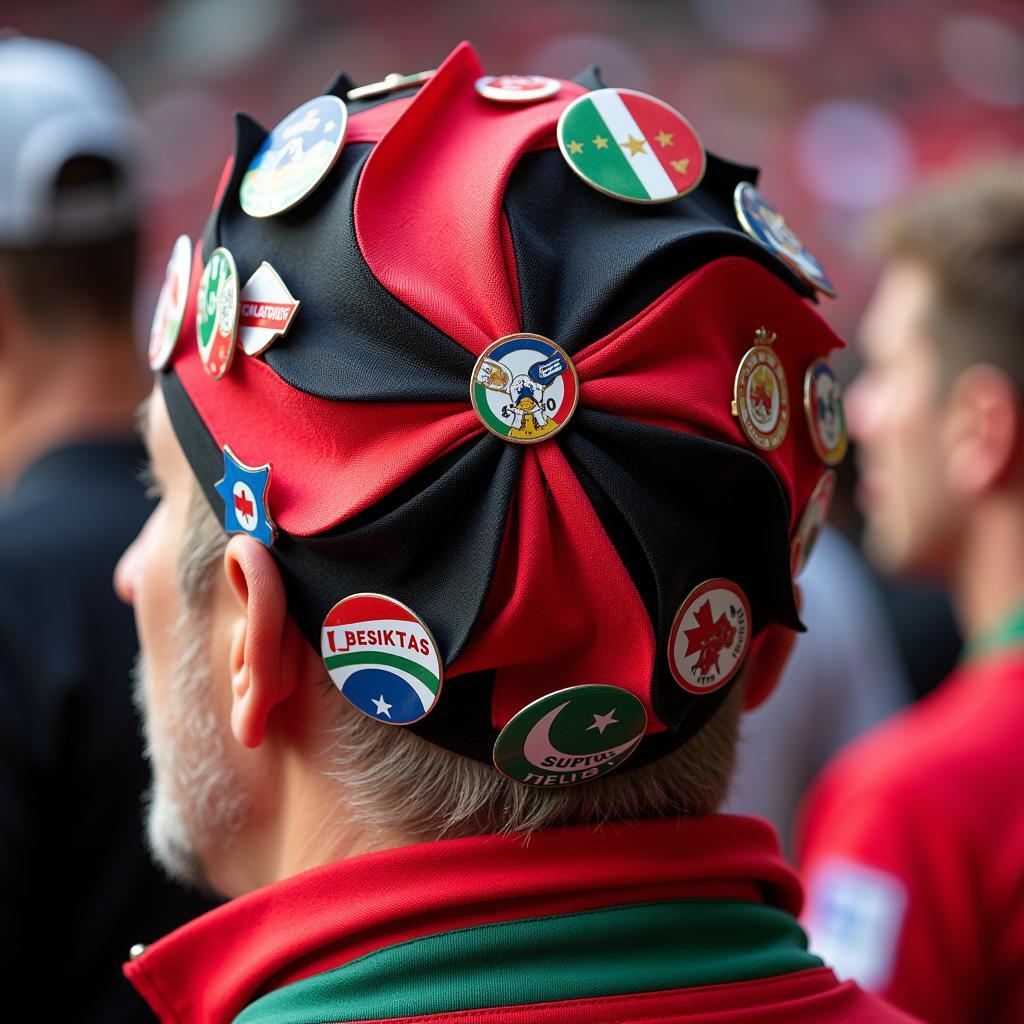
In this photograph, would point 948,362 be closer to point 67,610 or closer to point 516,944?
point 67,610

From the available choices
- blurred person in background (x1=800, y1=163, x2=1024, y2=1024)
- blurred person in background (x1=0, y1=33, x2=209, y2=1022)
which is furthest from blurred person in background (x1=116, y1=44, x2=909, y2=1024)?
blurred person in background (x1=800, y1=163, x2=1024, y2=1024)

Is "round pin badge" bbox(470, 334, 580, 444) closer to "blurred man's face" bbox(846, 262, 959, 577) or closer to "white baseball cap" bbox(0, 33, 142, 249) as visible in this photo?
"white baseball cap" bbox(0, 33, 142, 249)

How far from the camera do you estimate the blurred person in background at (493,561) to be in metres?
1.15

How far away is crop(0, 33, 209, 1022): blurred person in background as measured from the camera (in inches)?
79.5

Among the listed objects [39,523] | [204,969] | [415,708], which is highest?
[39,523]

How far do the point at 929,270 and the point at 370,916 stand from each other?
218 cm

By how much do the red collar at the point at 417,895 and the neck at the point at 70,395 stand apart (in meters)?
1.40

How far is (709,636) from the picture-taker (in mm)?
1214

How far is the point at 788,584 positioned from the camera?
125 cm

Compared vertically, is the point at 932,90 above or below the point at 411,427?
above

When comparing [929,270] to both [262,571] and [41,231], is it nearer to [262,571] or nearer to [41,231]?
[41,231]

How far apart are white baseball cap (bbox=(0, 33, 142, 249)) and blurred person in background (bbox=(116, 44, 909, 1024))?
4.86 feet

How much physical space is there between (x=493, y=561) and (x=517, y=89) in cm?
53

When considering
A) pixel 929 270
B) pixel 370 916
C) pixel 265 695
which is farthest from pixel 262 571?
pixel 929 270
